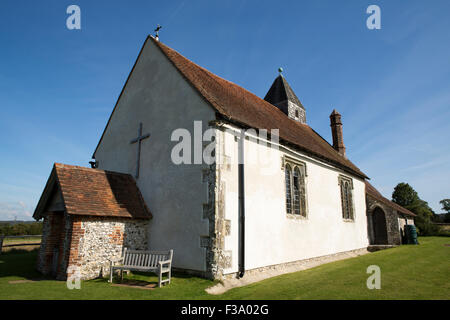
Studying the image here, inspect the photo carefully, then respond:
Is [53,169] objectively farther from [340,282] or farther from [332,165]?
[332,165]

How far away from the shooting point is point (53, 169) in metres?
9.81

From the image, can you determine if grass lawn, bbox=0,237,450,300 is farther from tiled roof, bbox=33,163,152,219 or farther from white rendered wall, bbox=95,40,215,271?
tiled roof, bbox=33,163,152,219

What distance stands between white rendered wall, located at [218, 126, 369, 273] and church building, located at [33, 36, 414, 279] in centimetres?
4

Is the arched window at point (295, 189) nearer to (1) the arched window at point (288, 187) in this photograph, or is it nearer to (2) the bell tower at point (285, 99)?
(1) the arched window at point (288, 187)

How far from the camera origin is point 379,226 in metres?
20.2

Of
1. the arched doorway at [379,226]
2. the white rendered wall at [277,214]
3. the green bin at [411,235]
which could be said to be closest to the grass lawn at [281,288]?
the white rendered wall at [277,214]

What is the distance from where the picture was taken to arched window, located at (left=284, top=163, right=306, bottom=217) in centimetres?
Result: 1202

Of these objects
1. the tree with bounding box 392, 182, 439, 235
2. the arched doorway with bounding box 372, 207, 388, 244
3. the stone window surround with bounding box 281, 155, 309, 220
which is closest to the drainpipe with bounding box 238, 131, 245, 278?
the stone window surround with bounding box 281, 155, 309, 220

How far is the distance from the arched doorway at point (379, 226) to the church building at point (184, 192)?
8184 mm

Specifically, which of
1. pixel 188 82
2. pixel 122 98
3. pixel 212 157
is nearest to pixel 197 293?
pixel 212 157
